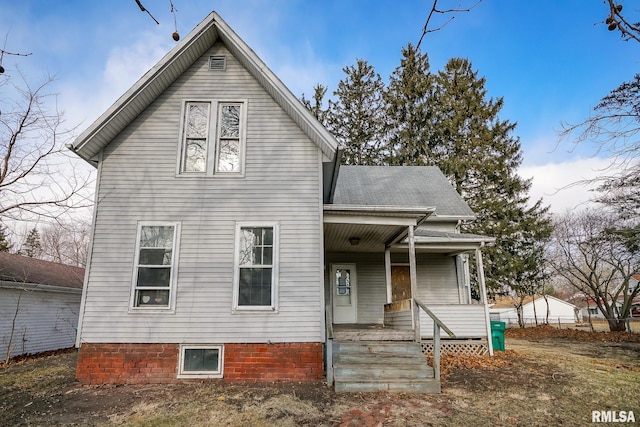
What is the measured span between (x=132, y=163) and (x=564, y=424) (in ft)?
29.0

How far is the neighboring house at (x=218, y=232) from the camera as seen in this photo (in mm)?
7199

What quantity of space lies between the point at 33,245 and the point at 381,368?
36.1m

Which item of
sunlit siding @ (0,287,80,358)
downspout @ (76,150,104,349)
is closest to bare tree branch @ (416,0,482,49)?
downspout @ (76,150,104,349)

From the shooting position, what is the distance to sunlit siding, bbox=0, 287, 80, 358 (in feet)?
41.8

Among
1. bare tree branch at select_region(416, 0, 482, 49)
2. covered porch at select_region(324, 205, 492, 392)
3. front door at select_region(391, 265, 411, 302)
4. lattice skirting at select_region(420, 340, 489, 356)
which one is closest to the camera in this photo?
bare tree branch at select_region(416, 0, 482, 49)

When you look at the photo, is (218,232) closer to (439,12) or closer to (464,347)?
(439,12)

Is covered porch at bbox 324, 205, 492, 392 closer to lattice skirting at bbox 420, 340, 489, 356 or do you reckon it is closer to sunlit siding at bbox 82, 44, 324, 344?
lattice skirting at bbox 420, 340, 489, 356

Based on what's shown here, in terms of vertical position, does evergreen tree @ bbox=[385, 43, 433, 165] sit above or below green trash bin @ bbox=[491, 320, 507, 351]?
above

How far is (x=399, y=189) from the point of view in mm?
14352

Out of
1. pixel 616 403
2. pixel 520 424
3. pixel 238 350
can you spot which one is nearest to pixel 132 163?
pixel 238 350

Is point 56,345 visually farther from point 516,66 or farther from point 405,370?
point 516,66

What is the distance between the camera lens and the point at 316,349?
7.23 meters

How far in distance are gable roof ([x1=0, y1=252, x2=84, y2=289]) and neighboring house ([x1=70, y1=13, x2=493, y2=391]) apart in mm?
8440

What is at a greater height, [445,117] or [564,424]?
[445,117]
